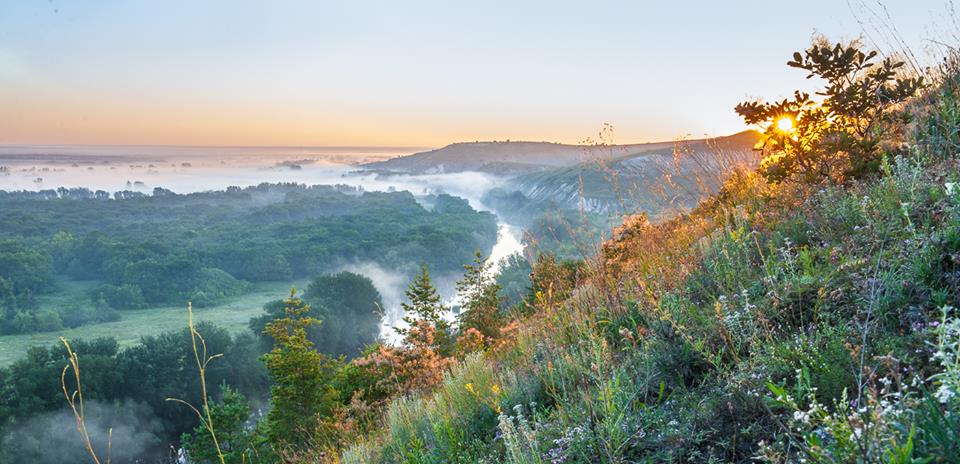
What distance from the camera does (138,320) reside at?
227ft

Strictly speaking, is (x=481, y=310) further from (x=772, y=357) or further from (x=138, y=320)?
(x=138, y=320)

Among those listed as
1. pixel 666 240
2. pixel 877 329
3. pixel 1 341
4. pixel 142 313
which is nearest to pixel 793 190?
pixel 666 240

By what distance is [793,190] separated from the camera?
5.27 meters

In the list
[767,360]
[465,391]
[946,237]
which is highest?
[946,237]

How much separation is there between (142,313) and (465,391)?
83849 mm

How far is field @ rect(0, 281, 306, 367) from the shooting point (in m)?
56.7

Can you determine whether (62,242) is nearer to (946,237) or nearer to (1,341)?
(1,341)

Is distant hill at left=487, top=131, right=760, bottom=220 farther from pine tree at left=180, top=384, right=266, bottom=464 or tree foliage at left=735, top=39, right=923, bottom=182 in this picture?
pine tree at left=180, top=384, right=266, bottom=464

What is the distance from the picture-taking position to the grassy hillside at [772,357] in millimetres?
1726

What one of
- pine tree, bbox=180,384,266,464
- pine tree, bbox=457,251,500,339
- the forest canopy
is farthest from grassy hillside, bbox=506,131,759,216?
the forest canopy

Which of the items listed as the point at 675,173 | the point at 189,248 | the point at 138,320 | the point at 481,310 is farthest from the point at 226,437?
the point at 189,248

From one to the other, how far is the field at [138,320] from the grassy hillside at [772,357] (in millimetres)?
55723

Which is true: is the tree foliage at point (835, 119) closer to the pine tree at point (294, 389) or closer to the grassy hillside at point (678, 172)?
the grassy hillside at point (678, 172)

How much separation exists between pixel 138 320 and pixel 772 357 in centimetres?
7998
